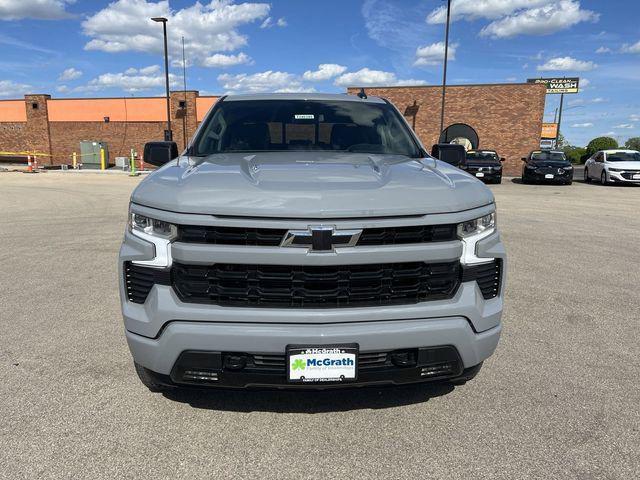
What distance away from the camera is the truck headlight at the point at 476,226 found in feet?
8.34

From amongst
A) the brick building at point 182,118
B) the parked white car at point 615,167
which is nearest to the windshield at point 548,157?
the parked white car at point 615,167

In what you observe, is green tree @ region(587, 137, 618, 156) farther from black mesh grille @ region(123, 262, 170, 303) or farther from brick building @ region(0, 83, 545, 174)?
black mesh grille @ region(123, 262, 170, 303)

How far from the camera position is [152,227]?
2.49 metres

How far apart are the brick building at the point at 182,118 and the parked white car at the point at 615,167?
29.2 feet

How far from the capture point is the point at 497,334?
106 inches

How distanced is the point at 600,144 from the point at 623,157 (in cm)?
3754

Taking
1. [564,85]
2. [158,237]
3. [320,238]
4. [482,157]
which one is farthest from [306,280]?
[564,85]

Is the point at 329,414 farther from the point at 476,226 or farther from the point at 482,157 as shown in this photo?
the point at 482,157

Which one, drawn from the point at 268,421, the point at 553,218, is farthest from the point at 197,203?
the point at 553,218

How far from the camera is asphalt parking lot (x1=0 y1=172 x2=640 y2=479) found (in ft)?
8.13

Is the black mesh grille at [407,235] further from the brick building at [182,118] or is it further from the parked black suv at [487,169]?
the brick building at [182,118]

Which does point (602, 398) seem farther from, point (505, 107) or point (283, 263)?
point (505, 107)

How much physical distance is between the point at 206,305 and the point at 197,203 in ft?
1.63

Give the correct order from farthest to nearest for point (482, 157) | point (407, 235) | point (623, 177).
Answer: point (482, 157), point (623, 177), point (407, 235)
